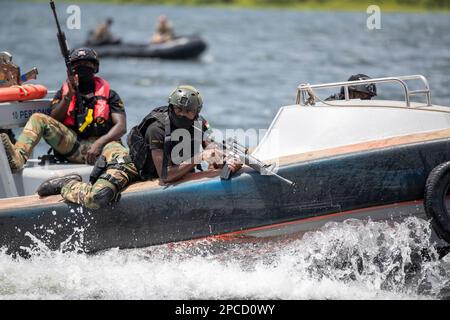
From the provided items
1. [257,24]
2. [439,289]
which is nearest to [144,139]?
[439,289]

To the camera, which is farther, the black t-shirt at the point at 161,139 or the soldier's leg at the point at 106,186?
the soldier's leg at the point at 106,186

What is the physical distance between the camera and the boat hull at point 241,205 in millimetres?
6559

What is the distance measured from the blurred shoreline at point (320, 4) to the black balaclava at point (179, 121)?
154ft

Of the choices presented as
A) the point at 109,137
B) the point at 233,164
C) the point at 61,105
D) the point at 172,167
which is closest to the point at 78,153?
the point at 109,137

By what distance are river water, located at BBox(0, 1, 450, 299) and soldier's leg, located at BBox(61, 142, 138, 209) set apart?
465 mm

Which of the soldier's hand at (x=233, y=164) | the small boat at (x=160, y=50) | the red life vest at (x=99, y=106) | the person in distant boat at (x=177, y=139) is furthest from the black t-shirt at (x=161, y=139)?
Answer: the small boat at (x=160, y=50)

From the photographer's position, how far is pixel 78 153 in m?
8.43

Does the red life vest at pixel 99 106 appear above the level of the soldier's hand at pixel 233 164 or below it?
above

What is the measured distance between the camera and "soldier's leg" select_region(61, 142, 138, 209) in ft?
23.0

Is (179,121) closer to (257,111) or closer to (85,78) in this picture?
(85,78)

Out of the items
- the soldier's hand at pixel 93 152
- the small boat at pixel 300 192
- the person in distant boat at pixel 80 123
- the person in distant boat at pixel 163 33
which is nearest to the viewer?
the small boat at pixel 300 192

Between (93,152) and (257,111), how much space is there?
10143 millimetres

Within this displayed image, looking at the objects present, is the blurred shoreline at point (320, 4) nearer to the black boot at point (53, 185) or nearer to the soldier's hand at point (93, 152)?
the soldier's hand at point (93, 152)

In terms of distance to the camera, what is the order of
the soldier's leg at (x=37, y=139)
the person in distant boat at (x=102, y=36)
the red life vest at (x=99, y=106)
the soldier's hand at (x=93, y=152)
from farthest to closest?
the person in distant boat at (x=102, y=36) < the red life vest at (x=99, y=106) < the soldier's hand at (x=93, y=152) < the soldier's leg at (x=37, y=139)
